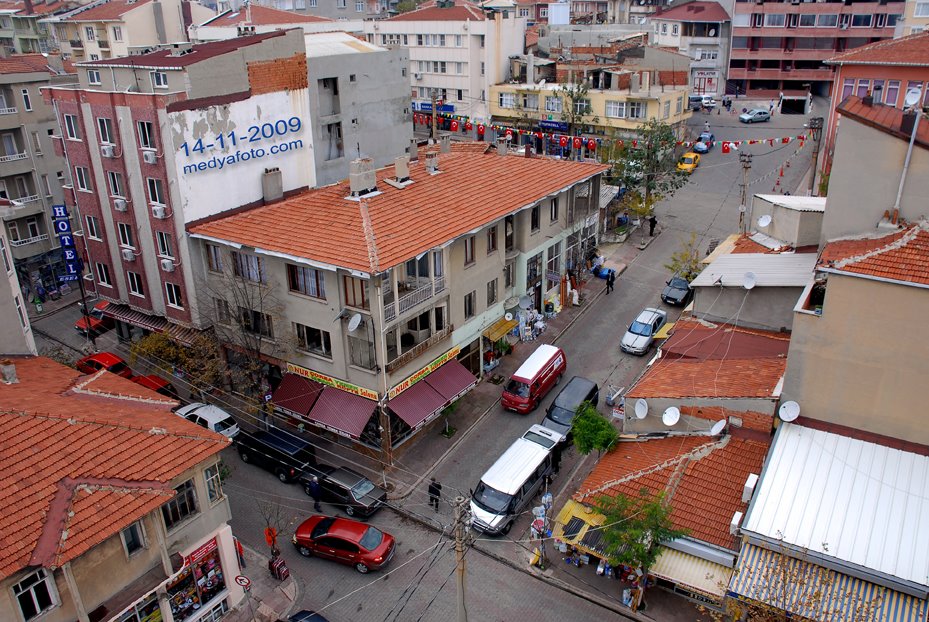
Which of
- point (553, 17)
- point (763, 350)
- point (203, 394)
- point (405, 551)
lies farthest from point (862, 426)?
point (553, 17)

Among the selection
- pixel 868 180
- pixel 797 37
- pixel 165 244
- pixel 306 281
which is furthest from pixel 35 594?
pixel 797 37

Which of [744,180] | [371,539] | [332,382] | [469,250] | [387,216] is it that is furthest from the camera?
[744,180]

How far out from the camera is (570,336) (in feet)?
138

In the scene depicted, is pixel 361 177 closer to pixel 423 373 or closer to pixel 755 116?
pixel 423 373

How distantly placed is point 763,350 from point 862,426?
19.5ft

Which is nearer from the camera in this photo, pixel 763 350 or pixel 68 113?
pixel 763 350

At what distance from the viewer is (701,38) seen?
95.8m

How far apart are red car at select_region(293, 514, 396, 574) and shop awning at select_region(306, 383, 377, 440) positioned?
4357mm

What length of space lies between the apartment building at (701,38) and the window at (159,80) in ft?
257

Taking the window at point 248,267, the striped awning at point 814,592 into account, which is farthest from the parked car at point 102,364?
the striped awning at point 814,592

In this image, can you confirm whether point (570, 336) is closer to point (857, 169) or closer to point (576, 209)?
point (576, 209)

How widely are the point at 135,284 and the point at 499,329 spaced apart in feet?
63.7

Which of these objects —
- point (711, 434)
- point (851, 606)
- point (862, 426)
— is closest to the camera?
point (851, 606)

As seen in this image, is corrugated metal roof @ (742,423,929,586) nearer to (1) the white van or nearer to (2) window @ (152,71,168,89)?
(1) the white van
